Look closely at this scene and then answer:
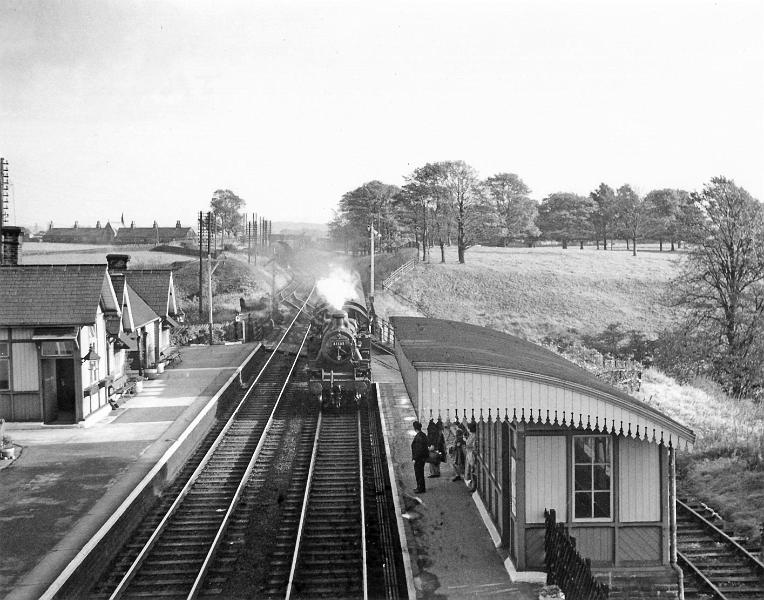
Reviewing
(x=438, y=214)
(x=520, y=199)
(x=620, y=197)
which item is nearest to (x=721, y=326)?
(x=438, y=214)

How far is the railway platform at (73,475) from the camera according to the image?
1230 centimetres

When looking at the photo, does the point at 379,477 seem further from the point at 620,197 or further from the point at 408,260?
the point at 620,197

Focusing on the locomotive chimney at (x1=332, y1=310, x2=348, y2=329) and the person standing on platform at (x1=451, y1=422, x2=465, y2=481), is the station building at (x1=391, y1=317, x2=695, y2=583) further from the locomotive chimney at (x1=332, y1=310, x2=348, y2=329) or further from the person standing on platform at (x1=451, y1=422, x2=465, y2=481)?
the locomotive chimney at (x1=332, y1=310, x2=348, y2=329)

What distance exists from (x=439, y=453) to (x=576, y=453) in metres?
5.97

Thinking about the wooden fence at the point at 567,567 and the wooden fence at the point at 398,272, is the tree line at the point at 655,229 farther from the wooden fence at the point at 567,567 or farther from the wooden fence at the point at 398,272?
the wooden fence at the point at 567,567

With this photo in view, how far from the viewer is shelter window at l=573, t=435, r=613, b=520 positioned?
11.6m

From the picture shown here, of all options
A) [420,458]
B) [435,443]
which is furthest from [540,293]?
[420,458]

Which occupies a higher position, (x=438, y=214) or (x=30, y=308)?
(x=438, y=214)

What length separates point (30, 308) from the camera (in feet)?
73.6

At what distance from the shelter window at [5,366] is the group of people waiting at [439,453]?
13.3 metres

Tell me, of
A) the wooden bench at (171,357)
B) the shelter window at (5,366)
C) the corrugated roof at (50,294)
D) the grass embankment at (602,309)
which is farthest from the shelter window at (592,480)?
the wooden bench at (171,357)

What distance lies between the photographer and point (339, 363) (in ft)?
80.3

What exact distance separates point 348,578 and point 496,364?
14.5 feet

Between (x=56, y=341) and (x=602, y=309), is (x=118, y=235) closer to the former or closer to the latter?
(x=602, y=309)
